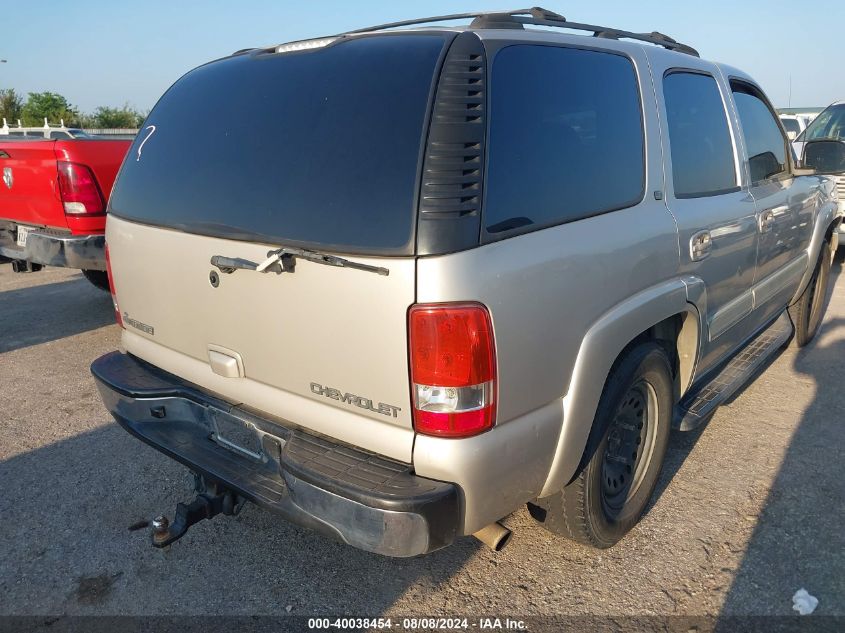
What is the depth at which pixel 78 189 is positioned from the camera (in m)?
5.04

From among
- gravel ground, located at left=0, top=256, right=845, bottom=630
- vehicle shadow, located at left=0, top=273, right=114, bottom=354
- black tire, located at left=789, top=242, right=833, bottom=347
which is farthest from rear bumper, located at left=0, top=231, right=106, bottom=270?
black tire, located at left=789, top=242, right=833, bottom=347

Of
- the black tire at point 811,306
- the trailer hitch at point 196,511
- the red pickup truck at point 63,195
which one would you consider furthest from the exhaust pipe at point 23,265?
the black tire at point 811,306

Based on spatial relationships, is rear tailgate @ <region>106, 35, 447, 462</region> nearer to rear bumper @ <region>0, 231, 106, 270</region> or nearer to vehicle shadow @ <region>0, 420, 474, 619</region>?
vehicle shadow @ <region>0, 420, 474, 619</region>

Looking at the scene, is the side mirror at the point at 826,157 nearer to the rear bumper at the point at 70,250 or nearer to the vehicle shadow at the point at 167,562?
the vehicle shadow at the point at 167,562

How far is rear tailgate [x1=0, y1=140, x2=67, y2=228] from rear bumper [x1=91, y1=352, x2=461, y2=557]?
118 inches

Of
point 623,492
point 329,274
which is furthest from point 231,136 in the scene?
point 623,492

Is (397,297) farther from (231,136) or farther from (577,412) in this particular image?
(231,136)

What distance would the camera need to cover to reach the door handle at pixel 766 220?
11.6ft

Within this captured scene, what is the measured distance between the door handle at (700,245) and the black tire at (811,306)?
2.53m

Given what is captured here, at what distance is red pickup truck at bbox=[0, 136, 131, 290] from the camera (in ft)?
16.5

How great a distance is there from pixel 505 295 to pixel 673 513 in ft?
5.64

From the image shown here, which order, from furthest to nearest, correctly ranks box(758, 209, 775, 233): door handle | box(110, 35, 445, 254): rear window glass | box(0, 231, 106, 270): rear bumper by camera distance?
1. box(0, 231, 106, 270): rear bumper
2. box(758, 209, 775, 233): door handle
3. box(110, 35, 445, 254): rear window glass

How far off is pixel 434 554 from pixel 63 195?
4057mm

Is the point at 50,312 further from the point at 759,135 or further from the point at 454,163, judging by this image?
the point at 759,135
